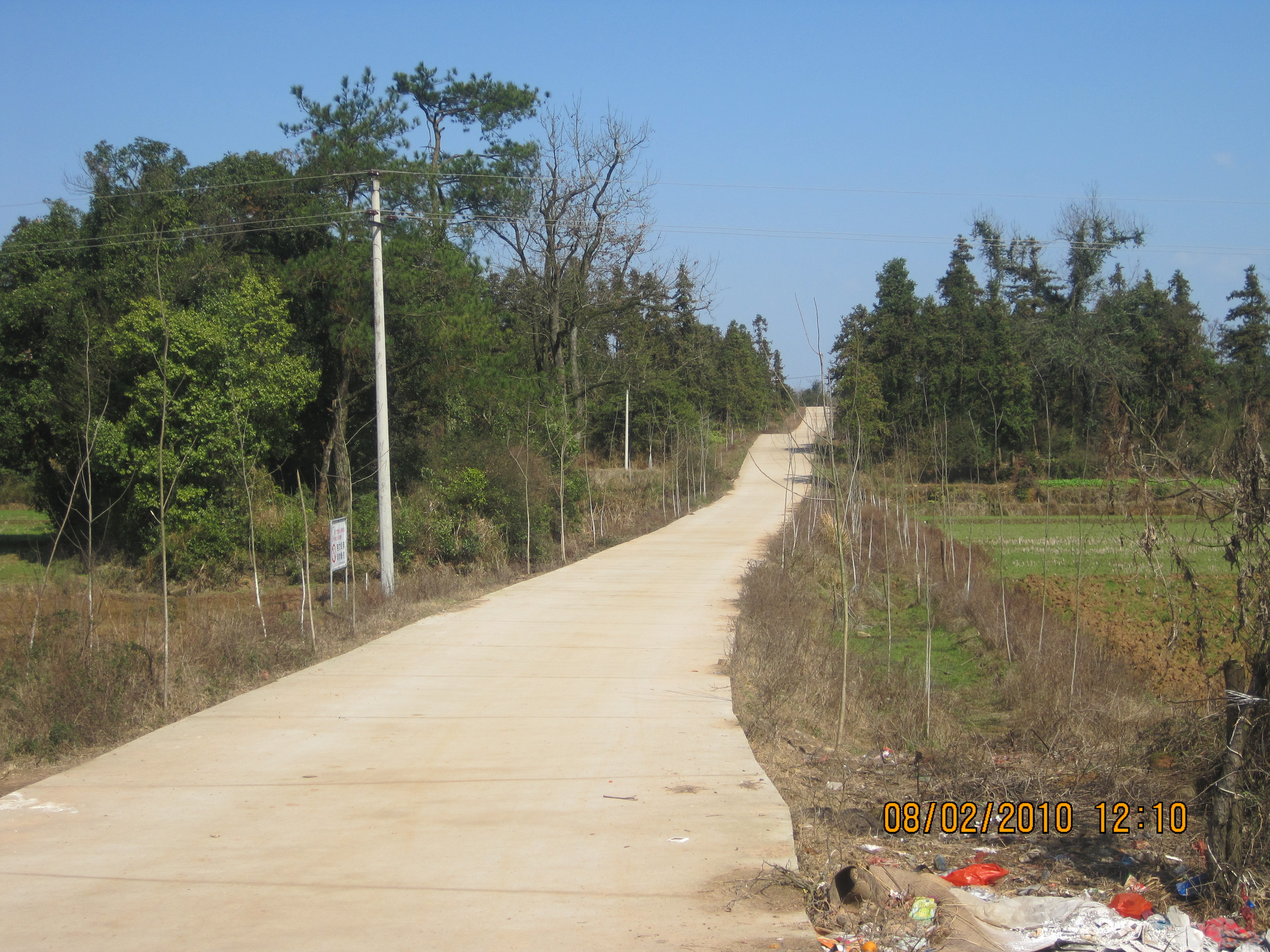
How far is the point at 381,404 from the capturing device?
15.4m

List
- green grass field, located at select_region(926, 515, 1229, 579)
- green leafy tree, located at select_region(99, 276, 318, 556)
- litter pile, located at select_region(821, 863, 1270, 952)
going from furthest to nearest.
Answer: green grass field, located at select_region(926, 515, 1229, 579) < green leafy tree, located at select_region(99, 276, 318, 556) < litter pile, located at select_region(821, 863, 1270, 952)

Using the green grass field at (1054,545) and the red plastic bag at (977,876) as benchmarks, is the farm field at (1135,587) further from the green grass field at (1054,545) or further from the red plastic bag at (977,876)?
the red plastic bag at (977,876)

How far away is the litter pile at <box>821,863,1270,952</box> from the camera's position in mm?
4180

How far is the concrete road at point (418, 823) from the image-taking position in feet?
14.1

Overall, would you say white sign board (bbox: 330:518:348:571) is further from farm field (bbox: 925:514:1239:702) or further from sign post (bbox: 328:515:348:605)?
farm field (bbox: 925:514:1239:702)

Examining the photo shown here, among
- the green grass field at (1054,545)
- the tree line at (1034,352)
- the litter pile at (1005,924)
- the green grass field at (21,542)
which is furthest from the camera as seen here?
the tree line at (1034,352)

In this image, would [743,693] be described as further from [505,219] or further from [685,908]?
[505,219]

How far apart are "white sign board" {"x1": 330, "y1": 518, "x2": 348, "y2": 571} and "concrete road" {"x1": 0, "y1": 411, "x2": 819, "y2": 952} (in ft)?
8.95

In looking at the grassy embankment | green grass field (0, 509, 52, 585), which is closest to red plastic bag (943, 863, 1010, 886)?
the grassy embankment

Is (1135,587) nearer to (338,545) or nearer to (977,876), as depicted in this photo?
(977,876)

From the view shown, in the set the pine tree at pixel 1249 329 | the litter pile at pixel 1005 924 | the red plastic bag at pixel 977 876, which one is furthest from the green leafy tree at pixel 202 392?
the pine tree at pixel 1249 329

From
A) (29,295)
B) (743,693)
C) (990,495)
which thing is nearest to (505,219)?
(29,295)
